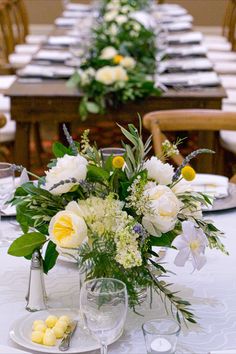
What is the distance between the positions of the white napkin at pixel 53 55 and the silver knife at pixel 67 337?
2889 millimetres

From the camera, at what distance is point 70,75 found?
382 centimetres

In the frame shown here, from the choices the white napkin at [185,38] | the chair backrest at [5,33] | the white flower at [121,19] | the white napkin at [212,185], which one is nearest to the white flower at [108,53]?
the white flower at [121,19]

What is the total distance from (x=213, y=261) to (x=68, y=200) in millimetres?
430

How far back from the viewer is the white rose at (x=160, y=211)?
1.46 meters

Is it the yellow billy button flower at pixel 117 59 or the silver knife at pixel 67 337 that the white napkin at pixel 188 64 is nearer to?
the yellow billy button flower at pixel 117 59

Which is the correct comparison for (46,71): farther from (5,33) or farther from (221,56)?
(221,56)

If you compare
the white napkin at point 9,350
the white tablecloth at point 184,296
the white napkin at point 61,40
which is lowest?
the white napkin at point 61,40

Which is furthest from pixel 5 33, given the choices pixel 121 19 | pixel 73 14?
pixel 121 19

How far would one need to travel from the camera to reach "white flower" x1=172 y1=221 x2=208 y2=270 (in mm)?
1461

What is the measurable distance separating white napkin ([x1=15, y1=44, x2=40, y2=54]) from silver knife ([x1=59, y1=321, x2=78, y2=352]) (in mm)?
4441

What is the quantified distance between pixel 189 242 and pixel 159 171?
0.48ft

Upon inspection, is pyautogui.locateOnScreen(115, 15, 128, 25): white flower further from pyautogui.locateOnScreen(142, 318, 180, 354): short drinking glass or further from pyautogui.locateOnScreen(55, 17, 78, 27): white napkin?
pyautogui.locateOnScreen(142, 318, 180, 354): short drinking glass

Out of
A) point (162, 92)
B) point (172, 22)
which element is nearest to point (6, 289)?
point (162, 92)

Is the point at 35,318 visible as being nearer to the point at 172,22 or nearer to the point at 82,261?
the point at 82,261
